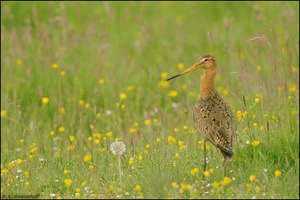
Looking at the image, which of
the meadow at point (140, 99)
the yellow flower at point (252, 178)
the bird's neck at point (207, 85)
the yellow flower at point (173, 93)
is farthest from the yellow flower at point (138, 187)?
the yellow flower at point (173, 93)

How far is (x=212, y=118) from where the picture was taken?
6.98m

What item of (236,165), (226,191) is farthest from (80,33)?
(226,191)

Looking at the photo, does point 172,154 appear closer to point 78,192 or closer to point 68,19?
point 78,192

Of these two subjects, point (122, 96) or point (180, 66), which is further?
point (180, 66)

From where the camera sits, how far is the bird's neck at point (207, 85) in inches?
294

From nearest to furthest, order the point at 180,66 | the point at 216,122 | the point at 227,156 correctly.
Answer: the point at 227,156 < the point at 216,122 < the point at 180,66

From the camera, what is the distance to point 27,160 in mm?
7293

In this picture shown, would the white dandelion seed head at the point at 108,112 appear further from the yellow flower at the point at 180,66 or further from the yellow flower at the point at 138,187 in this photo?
the yellow flower at the point at 138,187

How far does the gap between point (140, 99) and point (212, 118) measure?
129 inches

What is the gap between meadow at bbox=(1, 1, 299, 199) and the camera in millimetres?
6324

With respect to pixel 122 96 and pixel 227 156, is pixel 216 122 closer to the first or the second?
pixel 227 156

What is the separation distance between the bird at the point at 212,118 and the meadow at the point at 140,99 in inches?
5.7

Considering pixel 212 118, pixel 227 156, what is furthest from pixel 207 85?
pixel 227 156

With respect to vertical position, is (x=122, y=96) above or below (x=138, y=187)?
above
